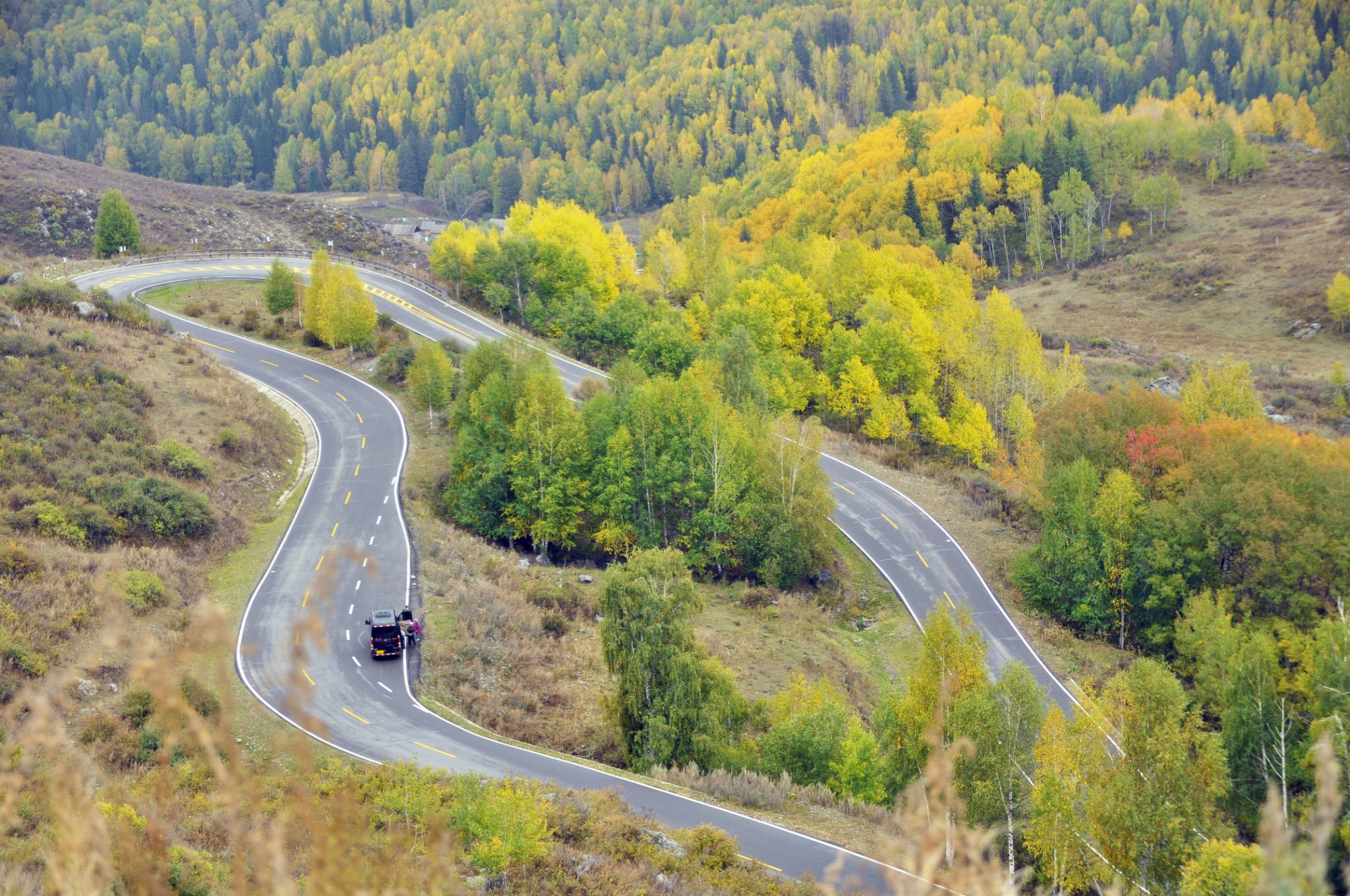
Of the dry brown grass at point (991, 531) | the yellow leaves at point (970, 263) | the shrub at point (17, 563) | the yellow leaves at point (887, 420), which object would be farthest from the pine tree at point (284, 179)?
the shrub at point (17, 563)

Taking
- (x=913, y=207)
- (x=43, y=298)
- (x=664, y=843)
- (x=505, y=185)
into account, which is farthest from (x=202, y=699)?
(x=505, y=185)

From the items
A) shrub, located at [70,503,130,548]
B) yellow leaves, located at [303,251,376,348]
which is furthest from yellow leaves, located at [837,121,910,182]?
shrub, located at [70,503,130,548]

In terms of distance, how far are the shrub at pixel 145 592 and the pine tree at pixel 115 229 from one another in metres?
54.8

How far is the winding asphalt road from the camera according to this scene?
74.6 ft

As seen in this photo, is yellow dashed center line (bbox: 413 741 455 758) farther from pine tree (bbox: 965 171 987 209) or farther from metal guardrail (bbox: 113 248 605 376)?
pine tree (bbox: 965 171 987 209)

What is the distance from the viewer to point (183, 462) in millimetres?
41656

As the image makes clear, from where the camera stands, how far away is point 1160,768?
2055cm

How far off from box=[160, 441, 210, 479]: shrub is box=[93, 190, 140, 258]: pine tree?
1694 inches

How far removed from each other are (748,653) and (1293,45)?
211330 millimetres

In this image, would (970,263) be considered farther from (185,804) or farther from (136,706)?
(185,804)

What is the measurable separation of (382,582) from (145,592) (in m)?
8.06

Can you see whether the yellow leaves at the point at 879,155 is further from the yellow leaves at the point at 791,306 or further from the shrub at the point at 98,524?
the shrub at the point at 98,524

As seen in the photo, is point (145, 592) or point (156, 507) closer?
point (145, 592)

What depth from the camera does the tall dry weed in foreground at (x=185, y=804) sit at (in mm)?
3889
